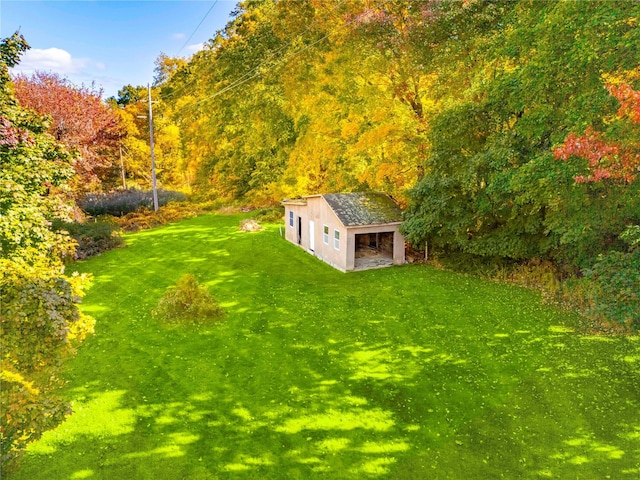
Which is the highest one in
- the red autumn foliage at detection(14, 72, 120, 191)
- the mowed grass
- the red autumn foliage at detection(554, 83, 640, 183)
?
the red autumn foliage at detection(14, 72, 120, 191)

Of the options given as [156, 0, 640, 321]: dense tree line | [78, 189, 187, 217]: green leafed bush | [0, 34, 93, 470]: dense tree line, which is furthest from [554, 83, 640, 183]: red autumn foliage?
[78, 189, 187, 217]: green leafed bush

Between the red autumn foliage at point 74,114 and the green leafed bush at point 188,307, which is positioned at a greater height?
the red autumn foliage at point 74,114

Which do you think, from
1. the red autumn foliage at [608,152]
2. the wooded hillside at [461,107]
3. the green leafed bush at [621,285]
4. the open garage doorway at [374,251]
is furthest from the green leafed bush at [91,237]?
the green leafed bush at [621,285]

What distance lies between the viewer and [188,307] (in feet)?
49.5

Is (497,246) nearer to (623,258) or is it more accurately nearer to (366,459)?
(623,258)

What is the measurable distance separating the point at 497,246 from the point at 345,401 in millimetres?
11791

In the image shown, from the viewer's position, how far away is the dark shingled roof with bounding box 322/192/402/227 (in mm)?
20141

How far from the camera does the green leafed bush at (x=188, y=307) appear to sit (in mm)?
14609

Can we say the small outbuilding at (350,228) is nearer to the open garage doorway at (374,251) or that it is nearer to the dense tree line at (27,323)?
the open garage doorway at (374,251)

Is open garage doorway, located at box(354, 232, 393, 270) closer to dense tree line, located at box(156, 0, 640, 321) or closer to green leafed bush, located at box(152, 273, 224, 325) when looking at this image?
dense tree line, located at box(156, 0, 640, 321)

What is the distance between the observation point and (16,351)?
6242mm

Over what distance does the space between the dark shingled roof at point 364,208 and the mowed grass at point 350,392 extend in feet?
13.9

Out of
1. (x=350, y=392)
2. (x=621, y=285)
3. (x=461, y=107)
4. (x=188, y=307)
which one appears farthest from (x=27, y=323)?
(x=461, y=107)

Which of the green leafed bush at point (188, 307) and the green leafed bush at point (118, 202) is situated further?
the green leafed bush at point (118, 202)
